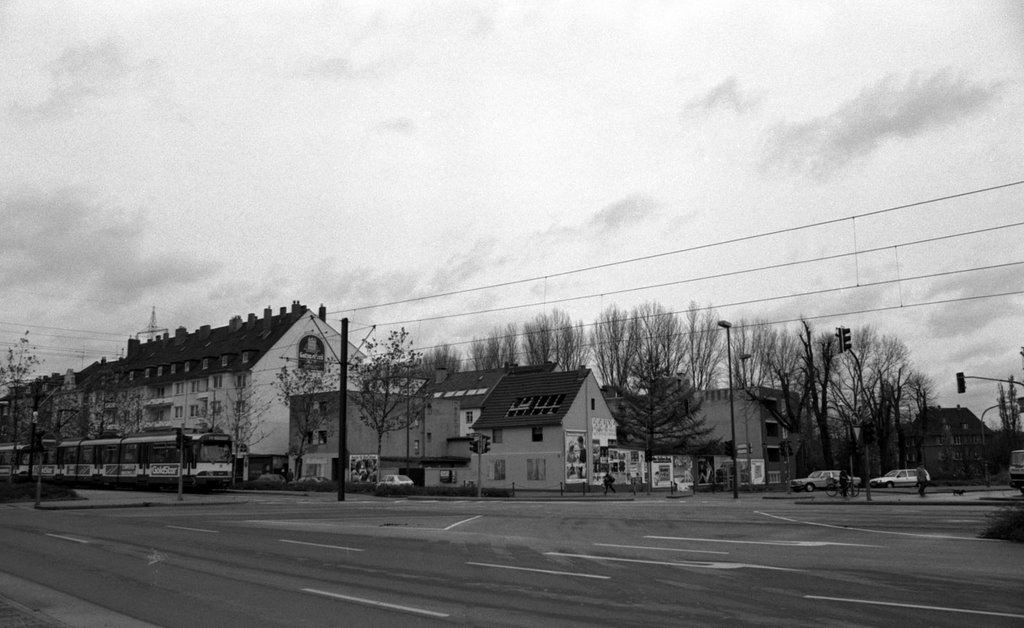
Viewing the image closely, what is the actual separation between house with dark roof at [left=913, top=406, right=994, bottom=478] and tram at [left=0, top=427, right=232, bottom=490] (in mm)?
61027

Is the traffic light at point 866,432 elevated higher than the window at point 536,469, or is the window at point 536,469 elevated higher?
the traffic light at point 866,432

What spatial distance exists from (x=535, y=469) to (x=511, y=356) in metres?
40.3

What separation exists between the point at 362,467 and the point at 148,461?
19690 mm

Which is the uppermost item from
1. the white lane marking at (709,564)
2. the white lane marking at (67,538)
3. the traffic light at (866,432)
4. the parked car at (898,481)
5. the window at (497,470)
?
the traffic light at (866,432)

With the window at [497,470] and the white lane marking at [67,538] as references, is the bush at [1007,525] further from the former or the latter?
the window at [497,470]

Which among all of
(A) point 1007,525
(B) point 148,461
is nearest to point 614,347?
(B) point 148,461

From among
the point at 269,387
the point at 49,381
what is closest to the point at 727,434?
the point at 269,387

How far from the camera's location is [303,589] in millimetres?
11031

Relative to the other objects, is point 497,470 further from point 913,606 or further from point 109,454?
point 913,606

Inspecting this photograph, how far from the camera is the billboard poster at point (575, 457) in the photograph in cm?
6094

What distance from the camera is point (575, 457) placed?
6178 cm

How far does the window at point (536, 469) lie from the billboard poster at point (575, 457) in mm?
1842

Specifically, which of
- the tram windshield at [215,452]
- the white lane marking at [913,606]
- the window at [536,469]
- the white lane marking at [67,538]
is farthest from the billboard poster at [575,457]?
the white lane marking at [913,606]

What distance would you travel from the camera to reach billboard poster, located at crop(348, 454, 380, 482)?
66.7m
